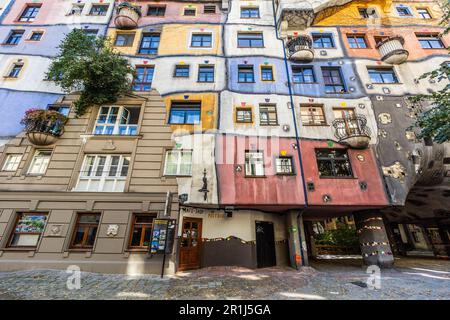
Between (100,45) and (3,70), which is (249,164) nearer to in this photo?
(100,45)

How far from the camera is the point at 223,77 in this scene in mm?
14094

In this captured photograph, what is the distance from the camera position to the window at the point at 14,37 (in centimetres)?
1590

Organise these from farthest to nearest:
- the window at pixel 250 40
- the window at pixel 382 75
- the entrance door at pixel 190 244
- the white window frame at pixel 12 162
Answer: the window at pixel 250 40
the window at pixel 382 75
the white window frame at pixel 12 162
the entrance door at pixel 190 244

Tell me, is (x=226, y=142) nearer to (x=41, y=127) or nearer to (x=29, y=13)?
(x=41, y=127)

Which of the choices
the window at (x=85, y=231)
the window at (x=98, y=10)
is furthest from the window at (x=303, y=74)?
the window at (x=98, y=10)

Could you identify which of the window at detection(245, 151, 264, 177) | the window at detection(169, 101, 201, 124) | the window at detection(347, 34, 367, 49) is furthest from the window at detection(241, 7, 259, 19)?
the window at detection(245, 151, 264, 177)

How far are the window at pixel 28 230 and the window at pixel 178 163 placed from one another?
264 inches

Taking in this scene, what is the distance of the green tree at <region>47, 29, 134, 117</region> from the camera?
12.2 metres

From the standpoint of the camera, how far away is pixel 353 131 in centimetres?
1222

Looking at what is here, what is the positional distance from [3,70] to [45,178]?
33.2ft

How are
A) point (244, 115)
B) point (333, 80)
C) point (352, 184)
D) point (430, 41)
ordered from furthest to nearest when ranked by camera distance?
point (430, 41) < point (333, 80) < point (244, 115) < point (352, 184)

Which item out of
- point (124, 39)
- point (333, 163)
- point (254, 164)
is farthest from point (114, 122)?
point (333, 163)

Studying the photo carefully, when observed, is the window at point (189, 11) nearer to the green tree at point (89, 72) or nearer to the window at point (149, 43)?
the window at point (149, 43)

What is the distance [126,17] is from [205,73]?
8.06m
